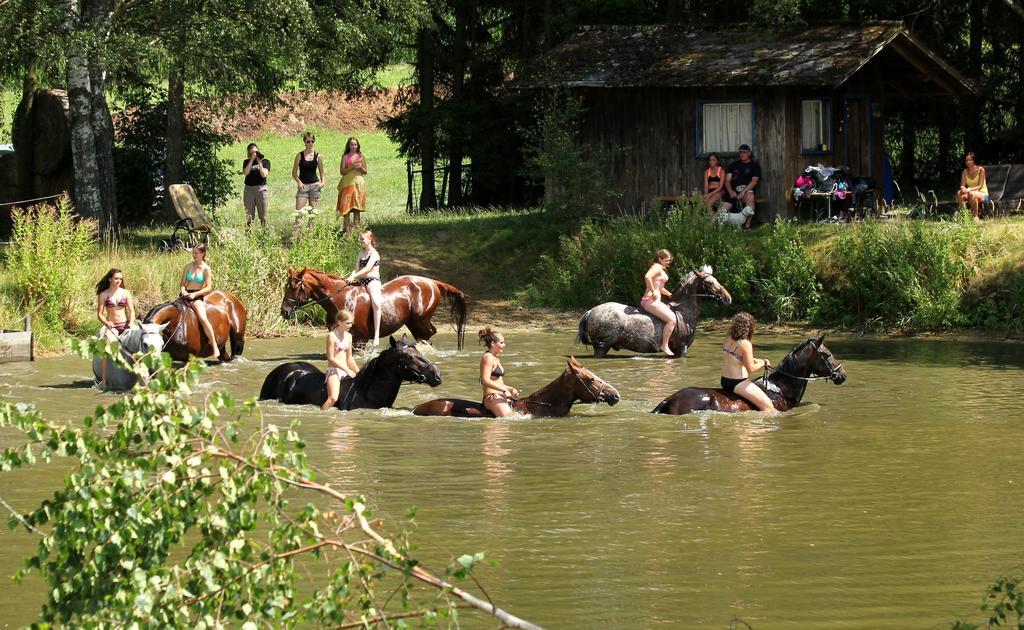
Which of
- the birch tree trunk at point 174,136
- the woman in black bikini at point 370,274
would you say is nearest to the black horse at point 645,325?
the woman in black bikini at point 370,274

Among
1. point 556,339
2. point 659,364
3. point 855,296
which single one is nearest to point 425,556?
point 659,364

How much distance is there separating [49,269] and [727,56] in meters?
14.1

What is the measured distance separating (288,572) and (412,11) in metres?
27.1

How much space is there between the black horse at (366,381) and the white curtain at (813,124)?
15783mm

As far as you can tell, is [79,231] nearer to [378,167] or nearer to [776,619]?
[776,619]

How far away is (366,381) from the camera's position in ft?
52.4

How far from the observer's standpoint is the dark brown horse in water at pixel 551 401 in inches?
595

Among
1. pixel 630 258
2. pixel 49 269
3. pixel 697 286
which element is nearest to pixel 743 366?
pixel 697 286

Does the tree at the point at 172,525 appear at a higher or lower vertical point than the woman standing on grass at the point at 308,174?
lower

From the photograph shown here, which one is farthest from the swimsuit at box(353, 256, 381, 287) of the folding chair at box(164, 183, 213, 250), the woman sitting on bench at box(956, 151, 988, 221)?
the woman sitting on bench at box(956, 151, 988, 221)

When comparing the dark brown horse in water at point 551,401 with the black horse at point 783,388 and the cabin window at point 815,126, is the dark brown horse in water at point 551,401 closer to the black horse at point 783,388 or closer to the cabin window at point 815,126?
the black horse at point 783,388

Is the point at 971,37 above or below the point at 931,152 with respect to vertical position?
above

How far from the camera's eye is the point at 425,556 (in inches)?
396

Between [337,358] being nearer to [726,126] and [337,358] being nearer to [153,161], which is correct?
[726,126]
